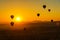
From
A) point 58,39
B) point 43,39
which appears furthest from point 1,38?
point 58,39

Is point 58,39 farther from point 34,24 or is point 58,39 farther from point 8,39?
point 34,24

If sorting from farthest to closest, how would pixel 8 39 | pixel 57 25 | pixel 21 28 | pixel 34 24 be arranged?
1. pixel 34 24
2. pixel 57 25
3. pixel 21 28
4. pixel 8 39

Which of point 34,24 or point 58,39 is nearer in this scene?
point 58,39

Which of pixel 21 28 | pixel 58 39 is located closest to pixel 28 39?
pixel 58 39

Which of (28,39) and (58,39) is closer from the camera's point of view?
(58,39)

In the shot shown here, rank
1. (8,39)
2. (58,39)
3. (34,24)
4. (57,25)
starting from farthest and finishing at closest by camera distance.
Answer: (34,24) → (57,25) → (8,39) → (58,39)

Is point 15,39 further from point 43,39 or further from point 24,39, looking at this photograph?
point 43,39

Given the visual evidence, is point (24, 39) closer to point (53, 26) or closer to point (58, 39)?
point (58, 39)

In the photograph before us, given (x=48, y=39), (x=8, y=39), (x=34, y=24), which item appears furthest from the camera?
(x=34, y=24)
